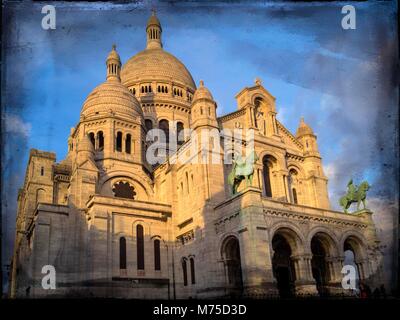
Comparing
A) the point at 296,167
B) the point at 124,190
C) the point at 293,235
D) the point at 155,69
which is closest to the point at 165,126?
the point at 155,69

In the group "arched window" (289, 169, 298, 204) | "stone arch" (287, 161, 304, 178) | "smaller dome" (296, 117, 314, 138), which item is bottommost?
"arched window" (289, 169, 298, 204)

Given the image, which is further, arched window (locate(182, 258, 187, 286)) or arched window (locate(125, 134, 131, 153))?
arched window (locate(125, 134, 131, 153))

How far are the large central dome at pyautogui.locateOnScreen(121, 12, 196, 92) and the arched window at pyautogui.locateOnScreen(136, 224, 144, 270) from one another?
28.0 m

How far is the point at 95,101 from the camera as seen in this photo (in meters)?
45.4

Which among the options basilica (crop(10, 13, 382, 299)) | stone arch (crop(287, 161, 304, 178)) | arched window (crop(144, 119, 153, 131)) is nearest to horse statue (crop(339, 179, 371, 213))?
basilica (crop(10, 13, 382, 299))

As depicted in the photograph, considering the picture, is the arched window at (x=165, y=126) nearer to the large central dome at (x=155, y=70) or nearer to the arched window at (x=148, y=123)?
the arched window at (x=148, y=123)

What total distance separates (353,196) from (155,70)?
115ft

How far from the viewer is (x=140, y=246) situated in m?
36.5

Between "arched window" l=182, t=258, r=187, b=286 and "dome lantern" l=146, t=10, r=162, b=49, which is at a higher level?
"dome lantern" l=146, t=10, r=162, b=49

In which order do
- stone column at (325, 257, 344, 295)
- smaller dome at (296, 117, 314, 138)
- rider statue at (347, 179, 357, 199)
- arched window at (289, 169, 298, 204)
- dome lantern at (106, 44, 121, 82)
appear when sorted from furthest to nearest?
1. dome lantern at (106, 44, 121, 82)
2. smaller dome at (296, 117, 314, 138)
3. arched window at (289, 169, 298, 204)
4. rider statue at (347, 179, 357, 199)
5. stone column at (325, 257, 344, 295)

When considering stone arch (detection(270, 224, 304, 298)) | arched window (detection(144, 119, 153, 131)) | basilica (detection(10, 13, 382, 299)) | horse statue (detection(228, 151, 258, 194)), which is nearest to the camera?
horse statue (detection(228, 151, 258, 194))

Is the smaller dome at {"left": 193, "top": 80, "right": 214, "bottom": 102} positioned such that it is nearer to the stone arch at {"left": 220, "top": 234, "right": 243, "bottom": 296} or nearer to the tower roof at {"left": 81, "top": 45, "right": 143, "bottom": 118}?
the tower roof at {"left": 81, "top": 45, "right": 143, "bottom": 118}

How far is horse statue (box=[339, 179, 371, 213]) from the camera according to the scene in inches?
1411
